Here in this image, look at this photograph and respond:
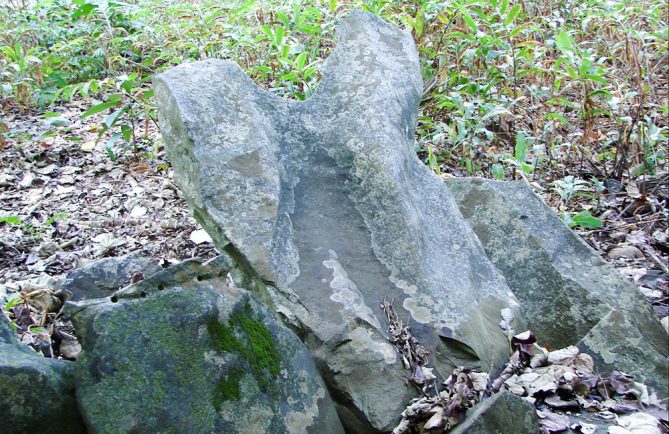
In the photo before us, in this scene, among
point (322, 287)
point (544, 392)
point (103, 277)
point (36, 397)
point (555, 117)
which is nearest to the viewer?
point (36, 397)

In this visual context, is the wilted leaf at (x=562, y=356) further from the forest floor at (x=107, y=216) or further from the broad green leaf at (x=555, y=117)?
the broad green leaf at (x=555, y=117)

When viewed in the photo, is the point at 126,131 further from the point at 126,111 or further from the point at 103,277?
the point at 103,277

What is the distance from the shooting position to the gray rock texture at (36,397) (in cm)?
161

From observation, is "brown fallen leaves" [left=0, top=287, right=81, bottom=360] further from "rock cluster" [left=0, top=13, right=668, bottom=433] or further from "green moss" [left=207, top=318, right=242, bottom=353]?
"green moss" [left=207, top=318, right=242, bottom=353]

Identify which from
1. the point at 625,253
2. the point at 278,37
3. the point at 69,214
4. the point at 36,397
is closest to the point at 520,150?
the point at 625,253

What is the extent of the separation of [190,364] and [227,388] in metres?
0.12

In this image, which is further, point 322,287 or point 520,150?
point 520,150

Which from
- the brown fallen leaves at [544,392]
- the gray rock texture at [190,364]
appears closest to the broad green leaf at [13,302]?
the gray rock texture at [190,364]

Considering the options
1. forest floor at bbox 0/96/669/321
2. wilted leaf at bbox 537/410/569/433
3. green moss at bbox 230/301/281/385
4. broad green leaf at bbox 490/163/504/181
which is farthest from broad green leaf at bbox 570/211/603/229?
green moss at bbox 230/301/281/385

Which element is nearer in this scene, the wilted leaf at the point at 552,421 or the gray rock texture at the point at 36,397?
the gray rock texture at the point at 36,397

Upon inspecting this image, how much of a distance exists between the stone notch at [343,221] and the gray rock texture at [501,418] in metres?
0.34

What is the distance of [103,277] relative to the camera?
2.83m

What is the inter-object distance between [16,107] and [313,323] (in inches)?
173

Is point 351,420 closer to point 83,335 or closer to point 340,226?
point 340,226
